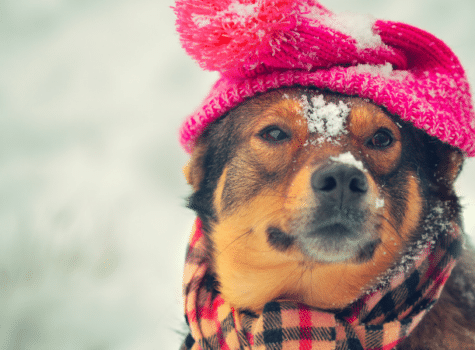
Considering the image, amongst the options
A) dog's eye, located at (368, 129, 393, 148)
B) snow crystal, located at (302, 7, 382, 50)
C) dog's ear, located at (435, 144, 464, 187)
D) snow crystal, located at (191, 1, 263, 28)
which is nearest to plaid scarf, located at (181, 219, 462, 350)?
dog's ear, located at (435, 144, 464, 187)

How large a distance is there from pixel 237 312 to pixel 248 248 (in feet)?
1.22

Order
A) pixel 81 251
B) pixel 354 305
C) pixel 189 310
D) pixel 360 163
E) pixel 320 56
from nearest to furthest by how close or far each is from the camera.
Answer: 1. pixel 360 163
2. pixel 320 56
3. pixel 354 305
4. pixel 189 310
5. pixel 81 251

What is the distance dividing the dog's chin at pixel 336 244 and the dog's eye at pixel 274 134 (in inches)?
20.1

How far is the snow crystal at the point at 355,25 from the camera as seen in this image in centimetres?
172

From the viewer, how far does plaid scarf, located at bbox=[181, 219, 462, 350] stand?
1.70m

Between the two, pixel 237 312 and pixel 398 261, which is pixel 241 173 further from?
pixel 398 261

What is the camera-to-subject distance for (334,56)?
1.73 m

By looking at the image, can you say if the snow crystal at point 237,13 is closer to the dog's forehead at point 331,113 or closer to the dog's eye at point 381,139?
the dog's forehead at point 331,113

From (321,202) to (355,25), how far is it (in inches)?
34.9

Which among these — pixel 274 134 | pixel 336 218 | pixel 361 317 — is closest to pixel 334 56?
pixel 274 134

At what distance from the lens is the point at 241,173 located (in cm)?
194

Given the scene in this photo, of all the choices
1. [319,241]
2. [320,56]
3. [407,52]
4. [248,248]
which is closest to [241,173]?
[248,248]

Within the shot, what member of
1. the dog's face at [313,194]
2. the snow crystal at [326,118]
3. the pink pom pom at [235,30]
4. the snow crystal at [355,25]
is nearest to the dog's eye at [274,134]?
the dog's face at [313,194]

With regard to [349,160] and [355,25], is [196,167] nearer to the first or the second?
[349,160]
